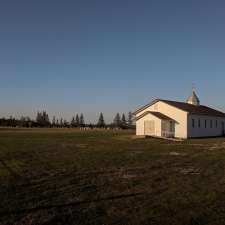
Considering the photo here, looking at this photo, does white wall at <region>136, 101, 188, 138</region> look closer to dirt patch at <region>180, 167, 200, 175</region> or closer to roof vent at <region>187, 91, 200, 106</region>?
roof vent at <region>187, 91, 200, 106</region>

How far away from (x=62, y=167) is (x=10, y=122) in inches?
4935

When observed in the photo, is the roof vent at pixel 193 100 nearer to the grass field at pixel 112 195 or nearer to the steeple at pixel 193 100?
the steeple at pixel 193 100

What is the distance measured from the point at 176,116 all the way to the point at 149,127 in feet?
12.4

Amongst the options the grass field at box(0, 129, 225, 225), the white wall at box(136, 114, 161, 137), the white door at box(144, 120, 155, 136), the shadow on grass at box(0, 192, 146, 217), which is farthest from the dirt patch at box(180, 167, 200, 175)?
the white door at box(144, 120, 155, 136)

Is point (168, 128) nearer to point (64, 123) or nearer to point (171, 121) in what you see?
point (171, 121)

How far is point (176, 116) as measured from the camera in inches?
1722

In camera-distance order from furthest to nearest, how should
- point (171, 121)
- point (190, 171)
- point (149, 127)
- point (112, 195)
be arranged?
1. point (149, 127)
2. point (171, 121)
3. point (190, 171)
4. point (112, 195)

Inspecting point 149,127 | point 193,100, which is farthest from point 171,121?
point 193,100

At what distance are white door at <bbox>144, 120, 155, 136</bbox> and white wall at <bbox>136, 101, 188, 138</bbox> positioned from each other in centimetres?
70

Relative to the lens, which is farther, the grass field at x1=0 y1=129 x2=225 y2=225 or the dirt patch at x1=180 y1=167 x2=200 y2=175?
the dirt patch at x1=180 y1=167 x2=200 y2=175

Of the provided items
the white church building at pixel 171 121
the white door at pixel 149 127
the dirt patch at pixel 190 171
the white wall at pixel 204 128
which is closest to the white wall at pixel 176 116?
the white church building at pixel 171 121

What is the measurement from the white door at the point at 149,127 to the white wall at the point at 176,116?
27.6 inches

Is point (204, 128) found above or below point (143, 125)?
below

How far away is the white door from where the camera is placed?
4385 centimetres
